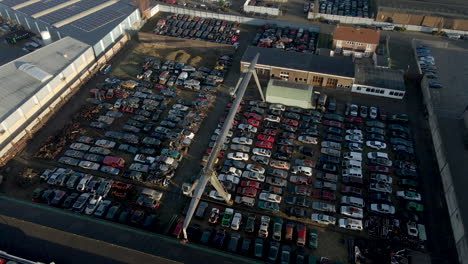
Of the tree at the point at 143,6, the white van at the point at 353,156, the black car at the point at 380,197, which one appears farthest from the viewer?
the tree at the point at 143,6

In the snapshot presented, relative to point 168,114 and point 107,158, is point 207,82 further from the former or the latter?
point 107,158

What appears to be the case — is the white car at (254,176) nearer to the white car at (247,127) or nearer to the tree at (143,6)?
the white car at (247,127)

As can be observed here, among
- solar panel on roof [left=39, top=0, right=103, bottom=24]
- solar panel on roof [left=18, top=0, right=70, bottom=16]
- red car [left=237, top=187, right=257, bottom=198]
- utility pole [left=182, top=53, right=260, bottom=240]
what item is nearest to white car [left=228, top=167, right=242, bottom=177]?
red car [left=237, top=187, right=257, bottom=198]

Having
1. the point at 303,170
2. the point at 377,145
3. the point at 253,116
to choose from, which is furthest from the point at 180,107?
Answer: the point at 377,145

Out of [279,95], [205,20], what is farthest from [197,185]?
[205,20]

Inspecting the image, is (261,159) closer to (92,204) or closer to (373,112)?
(373,112)

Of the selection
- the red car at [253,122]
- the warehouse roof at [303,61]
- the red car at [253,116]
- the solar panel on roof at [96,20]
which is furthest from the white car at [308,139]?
the solar panel on roof at [96,20]

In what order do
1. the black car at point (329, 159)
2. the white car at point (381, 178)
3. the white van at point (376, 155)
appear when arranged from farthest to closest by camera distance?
the white van at point (376, 155), the black car at point (329, 159), the white car at point (381, 178)
